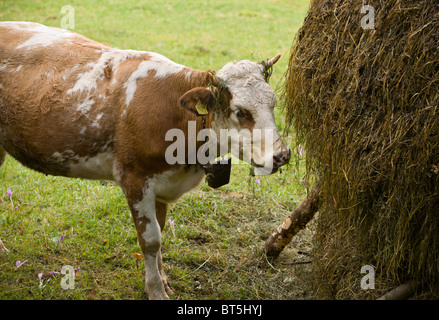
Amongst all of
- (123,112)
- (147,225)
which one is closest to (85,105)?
(123,112)

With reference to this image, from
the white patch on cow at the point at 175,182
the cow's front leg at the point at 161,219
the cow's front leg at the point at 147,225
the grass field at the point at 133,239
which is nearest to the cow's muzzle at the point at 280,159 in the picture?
the grass field at the point at 133,239

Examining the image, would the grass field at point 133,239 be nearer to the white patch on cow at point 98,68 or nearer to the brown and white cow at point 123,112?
the brown and white cow at point 123,112

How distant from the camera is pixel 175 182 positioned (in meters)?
4.30

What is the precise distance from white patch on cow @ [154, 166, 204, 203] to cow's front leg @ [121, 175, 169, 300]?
3.6 inches

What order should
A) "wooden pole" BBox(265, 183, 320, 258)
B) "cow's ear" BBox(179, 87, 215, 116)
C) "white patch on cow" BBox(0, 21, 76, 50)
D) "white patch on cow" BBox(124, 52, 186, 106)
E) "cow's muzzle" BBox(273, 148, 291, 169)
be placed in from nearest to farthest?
"cow's muzzle" BBox(273, 148, 291, 169) → "cow's ear" BBox(179, 87, 215, 116) → "white patch on cow" BBox(124, 52, 186, 106) → "wooden pole" BBox(265, 183, 320, 258) → "white patch on cow" BBox(0, 21, 76, 50)

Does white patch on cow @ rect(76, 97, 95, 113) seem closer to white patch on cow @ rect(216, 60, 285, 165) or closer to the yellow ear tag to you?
the yellow ear tag

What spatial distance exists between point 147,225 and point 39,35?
2059 mm

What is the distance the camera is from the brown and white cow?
388 centimetres

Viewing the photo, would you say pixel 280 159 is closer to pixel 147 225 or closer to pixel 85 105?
pixel 147 225

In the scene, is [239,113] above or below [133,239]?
above

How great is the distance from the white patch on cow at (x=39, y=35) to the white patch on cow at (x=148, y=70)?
0.91 metres

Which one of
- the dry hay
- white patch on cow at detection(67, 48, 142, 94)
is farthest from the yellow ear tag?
white patch on cow at detection(67, 48, 142, 94)

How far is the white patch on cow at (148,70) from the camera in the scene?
4133mm

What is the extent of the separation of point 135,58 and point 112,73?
Result: 9.8 inches
